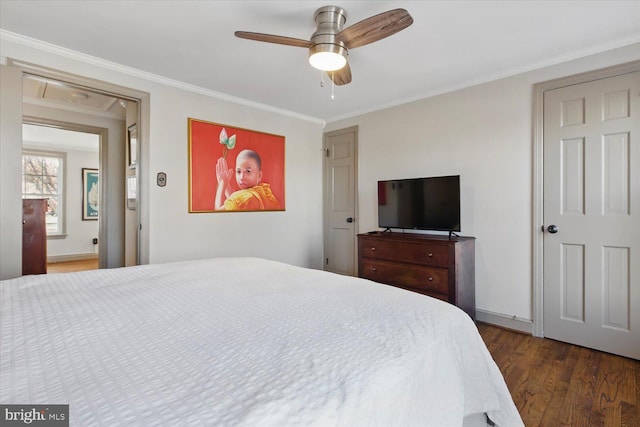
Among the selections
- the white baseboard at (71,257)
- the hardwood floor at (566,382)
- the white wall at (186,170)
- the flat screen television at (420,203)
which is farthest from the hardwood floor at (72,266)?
the hardwood floor at (566,382)

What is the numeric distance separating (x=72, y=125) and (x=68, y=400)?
14.4 feet

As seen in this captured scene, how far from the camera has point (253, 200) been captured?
12.3 ft

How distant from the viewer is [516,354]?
2.44 meters

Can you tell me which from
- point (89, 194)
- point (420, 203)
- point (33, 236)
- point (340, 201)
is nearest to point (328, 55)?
point (420, 203)

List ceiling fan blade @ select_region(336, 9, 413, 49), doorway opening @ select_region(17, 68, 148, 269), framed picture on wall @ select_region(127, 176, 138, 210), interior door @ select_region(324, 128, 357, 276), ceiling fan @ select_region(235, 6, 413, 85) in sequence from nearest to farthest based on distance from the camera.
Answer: ceiling fan blade @ select_region(336, 9, 413, 49) < ceiling fan @ select_region(235, 6, 413, 85) < doorway opening @ select_region(17, 68, 148, 269) < framed picture on wall @ select_region(127, 176, 138, 210) < interior door @ select_region(324, 128, 357, 276)

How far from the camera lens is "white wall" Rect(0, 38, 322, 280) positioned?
270 cm

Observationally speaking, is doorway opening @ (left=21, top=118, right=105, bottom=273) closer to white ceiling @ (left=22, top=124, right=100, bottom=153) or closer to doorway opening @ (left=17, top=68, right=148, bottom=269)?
white ceiling @ (left=22, top=124, right=100, bottom=153)

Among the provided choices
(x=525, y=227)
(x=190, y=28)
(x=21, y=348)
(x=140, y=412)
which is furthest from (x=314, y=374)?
(x=525, y=227)

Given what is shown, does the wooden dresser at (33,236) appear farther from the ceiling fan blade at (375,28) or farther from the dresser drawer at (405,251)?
the ceiling fan blade at (375,28)

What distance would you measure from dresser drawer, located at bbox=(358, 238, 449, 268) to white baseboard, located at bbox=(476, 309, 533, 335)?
0.78 metres

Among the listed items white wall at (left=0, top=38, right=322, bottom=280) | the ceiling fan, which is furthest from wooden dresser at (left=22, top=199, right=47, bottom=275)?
the ceiling fan

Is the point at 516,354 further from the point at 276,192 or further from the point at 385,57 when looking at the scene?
the point at 276,192

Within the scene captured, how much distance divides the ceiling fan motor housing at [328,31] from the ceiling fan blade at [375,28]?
49mm

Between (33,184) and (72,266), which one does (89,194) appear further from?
(72,266)
